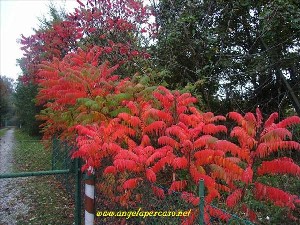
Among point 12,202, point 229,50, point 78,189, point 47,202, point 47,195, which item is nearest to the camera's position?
point 78,189

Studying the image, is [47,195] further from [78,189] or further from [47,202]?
[78,189]

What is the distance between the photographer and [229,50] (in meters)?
10.1

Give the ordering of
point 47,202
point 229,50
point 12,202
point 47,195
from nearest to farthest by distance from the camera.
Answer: point 47,202
point 12,202
point 47,195
point 229,50

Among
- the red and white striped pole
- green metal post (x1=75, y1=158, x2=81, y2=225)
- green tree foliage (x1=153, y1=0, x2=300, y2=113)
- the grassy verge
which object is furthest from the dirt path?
green tree foliage (x1=153, y1=0, x2=300, y2=113)

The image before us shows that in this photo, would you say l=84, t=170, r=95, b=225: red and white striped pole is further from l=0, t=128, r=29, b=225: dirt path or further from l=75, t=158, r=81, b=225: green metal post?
l=0, t=128, r=29, b=225: dirt path

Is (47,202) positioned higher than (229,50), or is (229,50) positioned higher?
(229,50)

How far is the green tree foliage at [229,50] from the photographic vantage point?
29.5 feet

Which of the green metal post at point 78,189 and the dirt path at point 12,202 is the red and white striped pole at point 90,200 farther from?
the dirt path at point 12,202

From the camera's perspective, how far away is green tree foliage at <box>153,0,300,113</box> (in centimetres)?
898

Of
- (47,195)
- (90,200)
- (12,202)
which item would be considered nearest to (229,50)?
(47,195)

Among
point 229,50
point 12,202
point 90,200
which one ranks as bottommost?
point 12,202

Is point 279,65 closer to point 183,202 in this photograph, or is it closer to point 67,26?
point 183,202

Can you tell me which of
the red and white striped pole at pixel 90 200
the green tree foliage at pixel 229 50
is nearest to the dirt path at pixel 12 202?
the red and white striped pole at pixel 90 200

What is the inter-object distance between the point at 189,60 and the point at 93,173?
6986 millimetres
